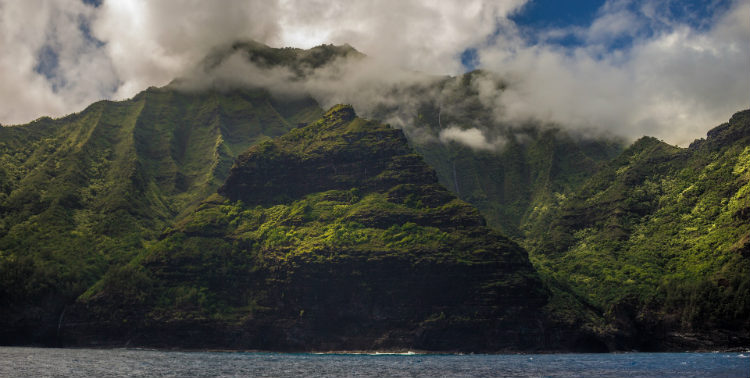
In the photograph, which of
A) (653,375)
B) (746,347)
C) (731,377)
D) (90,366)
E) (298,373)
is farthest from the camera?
(746,347)

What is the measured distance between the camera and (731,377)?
93.2 m

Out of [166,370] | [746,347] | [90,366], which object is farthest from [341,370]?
[746,347]

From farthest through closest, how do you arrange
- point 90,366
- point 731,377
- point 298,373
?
point 90,366 < point 298,373 < point 731,377

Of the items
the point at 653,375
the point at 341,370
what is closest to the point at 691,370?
the point at 653,375

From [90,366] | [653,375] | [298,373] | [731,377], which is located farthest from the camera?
[90,366]

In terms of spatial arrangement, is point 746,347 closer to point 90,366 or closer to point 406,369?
point 406,369

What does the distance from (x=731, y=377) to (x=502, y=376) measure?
3479 cm

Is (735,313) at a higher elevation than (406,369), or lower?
higher

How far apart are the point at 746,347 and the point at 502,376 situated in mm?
123544

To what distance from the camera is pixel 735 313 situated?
19438 cm

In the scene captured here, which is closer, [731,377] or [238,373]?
[731,377]

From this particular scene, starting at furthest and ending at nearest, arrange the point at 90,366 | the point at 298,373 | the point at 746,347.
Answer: the point at 746,347 < the point at 90,366 < the point at 298,373

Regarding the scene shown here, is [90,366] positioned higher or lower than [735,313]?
lower

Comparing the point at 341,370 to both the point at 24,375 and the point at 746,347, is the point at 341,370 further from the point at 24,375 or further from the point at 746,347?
the point at 746,347
